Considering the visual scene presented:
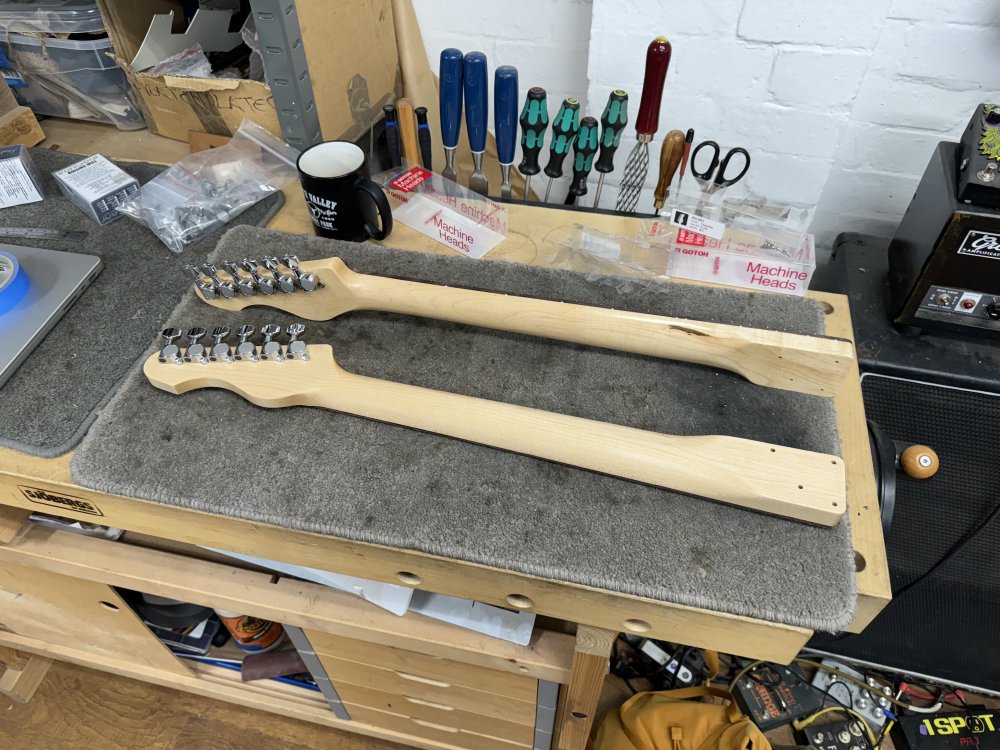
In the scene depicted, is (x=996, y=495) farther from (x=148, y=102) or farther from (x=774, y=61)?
(x=148, y=102)

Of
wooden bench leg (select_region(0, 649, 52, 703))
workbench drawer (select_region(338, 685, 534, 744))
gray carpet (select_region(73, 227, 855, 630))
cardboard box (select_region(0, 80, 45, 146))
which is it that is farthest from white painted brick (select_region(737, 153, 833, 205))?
wooden bench leg (select_region(0, 649, 52, 703))

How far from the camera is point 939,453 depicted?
2.62 ft

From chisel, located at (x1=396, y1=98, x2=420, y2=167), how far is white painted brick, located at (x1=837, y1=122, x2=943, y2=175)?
2.08 feet

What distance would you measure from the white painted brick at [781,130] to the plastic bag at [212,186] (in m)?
0.62

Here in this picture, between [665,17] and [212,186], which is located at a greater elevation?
[665,17]

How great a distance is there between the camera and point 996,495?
2.60 ft

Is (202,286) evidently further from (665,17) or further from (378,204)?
(665,17)

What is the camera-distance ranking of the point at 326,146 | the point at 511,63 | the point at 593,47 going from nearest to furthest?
the point at 326,146
the point at 593,47
the point at 511,63

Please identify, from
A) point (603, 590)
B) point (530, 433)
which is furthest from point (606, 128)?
point (603, 590)

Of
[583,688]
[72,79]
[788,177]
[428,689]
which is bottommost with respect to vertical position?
[428,689]

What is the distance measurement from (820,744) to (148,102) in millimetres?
1397

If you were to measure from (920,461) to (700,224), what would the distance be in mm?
394

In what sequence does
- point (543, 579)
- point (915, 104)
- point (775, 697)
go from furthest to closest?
point (775, 697)
point (915, 104)
point (543, 579)

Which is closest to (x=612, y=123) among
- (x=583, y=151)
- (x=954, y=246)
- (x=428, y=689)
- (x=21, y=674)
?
(x=583, y=151)
